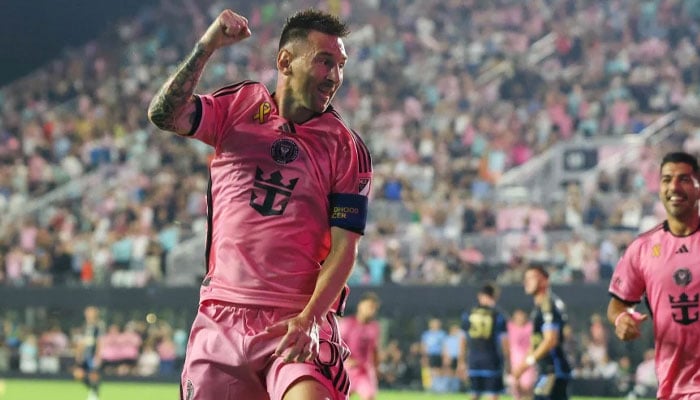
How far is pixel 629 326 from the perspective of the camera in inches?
298

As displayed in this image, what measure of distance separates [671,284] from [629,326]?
53 cm

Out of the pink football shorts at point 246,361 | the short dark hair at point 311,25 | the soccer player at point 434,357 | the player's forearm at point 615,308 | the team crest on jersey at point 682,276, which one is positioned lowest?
the soccer player at point 434,357

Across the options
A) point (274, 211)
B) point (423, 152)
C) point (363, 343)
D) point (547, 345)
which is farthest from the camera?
point (423, 152)

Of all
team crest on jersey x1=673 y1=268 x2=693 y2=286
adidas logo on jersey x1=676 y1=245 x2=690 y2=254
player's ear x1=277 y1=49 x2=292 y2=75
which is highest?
player's ear x1=277 y1=49 x2=292 y2=75

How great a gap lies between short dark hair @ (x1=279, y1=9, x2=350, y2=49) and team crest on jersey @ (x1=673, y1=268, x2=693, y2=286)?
3.45 metres

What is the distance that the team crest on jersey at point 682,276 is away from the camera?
309 inches

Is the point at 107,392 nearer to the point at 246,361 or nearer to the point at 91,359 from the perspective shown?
the point at 91,359

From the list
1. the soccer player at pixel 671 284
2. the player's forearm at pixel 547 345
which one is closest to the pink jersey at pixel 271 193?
the soccer player at pixel 671 284

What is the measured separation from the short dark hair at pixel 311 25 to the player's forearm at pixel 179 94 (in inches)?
17.4

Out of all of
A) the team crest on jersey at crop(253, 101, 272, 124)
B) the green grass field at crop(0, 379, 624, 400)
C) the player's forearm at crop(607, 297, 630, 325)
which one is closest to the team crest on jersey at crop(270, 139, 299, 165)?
the team crest on jersey at crop(253, 101, 272, 124)

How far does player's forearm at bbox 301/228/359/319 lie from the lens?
507 cm

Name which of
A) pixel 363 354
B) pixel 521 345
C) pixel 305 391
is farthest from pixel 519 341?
pixel 305 391

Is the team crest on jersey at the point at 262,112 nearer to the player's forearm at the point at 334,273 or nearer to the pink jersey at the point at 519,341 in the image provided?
the player's forearm at the point at 334,273

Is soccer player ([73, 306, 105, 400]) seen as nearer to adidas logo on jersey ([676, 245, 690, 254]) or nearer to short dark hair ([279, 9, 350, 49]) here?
adidas logo on jersey ([676, 245, 690, 254])
